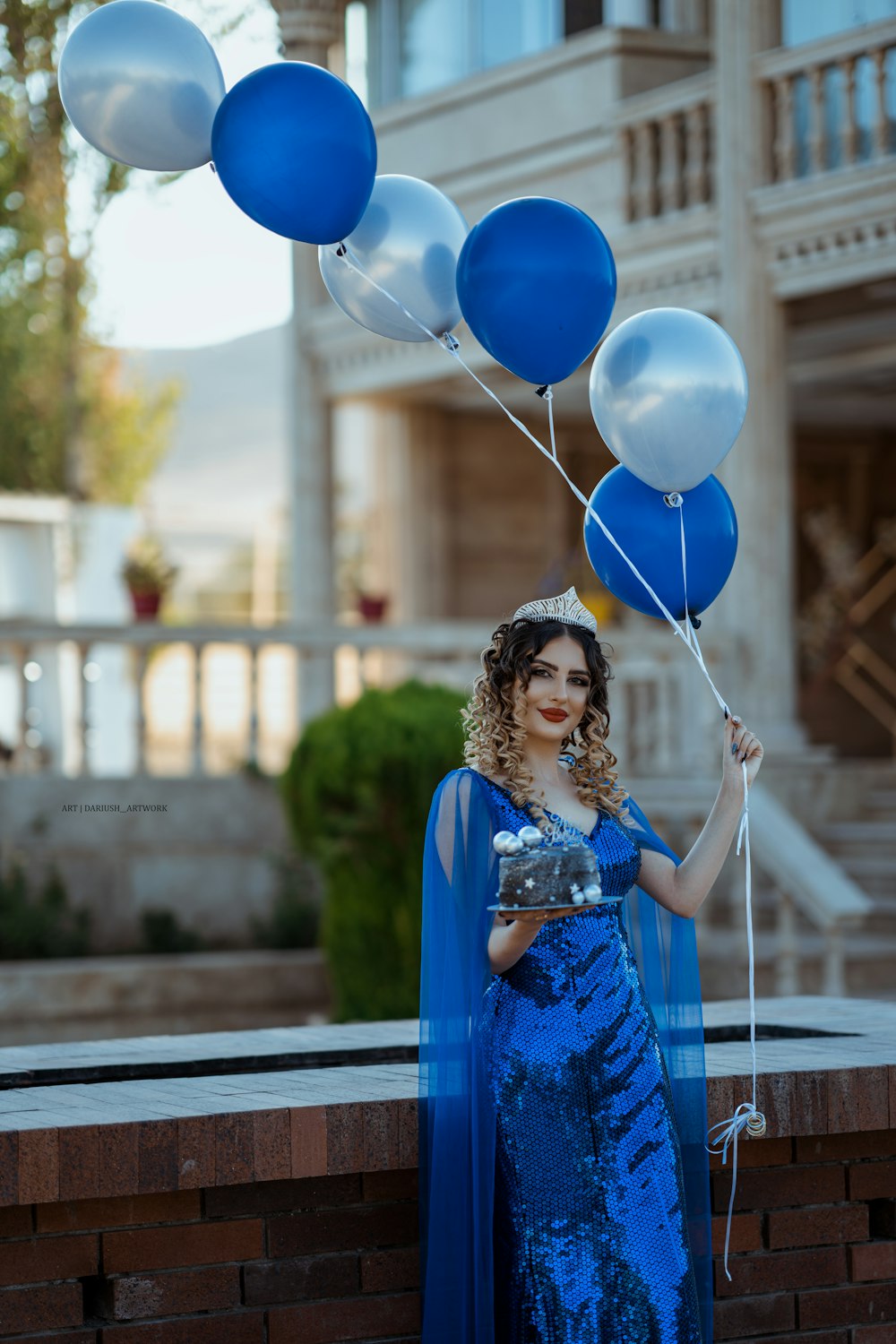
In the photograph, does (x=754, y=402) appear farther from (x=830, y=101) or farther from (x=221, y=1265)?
(x=221, y=1265)

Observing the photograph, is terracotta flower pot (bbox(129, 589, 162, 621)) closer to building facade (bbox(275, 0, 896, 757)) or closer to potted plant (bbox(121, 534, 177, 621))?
potted plant (bbox(121, 534, 177, 621))

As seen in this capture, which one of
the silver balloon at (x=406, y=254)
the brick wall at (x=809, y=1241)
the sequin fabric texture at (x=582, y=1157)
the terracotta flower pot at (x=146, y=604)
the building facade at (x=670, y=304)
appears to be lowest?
the brick wall at (x=809, y=1241)

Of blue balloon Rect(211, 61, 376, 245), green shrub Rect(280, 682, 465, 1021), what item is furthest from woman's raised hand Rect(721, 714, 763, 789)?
green shrub Rect(280, 682, 465, 1021)

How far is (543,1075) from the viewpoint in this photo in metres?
3.57

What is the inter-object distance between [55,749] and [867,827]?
6.53m

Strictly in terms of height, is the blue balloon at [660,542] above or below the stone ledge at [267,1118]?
above

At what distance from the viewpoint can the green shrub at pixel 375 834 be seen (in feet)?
31.5

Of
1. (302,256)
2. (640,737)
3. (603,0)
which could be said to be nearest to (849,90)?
(603,0)

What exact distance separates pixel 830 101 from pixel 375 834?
5721mm

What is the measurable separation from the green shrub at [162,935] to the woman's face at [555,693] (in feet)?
25.0

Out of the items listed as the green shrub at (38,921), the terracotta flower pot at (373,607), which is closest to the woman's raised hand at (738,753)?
the green shrub at (38,921)

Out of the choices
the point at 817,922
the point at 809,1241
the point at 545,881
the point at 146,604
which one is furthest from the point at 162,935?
the point at 545,881

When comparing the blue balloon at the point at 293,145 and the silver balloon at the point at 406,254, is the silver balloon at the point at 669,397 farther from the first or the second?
the blue balloon at the point at 293,145

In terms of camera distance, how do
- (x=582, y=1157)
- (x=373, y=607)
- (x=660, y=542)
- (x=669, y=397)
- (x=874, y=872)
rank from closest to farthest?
1. (x=582, y=1157)
2. (x=669, y=397)
3. (x=660, y=542)
4. (x=874, y=872)
5. (x=373, y=607)
